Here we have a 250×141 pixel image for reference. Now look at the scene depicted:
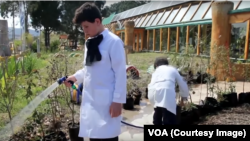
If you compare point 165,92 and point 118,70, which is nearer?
point 118,70

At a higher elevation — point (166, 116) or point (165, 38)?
point (165, 38)

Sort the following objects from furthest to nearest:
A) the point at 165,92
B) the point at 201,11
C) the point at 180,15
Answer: the point at 180,15, the point at 201,11, the point at 165,92

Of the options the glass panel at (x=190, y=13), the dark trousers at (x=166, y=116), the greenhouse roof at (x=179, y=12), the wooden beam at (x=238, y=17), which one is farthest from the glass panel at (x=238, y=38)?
the dark trousers at (x=166, y=116)

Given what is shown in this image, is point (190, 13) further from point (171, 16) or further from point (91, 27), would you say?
point (91, 27)

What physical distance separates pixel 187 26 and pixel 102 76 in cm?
1311

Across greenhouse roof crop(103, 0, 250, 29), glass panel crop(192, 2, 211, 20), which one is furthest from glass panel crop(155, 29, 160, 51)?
glass panel crop(192, 2, 211, 20)

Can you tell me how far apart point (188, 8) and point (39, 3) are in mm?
18230

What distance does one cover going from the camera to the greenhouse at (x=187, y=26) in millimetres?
7962

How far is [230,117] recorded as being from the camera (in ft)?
12.9

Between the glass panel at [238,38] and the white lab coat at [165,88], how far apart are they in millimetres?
8271

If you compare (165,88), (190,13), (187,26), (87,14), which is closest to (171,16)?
(190,13)

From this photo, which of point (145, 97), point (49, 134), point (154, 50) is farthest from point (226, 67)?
point (154, 50)

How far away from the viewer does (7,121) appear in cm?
378

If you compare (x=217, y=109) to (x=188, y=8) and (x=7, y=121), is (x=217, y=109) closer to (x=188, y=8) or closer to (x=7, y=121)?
(x=7, y=121)
